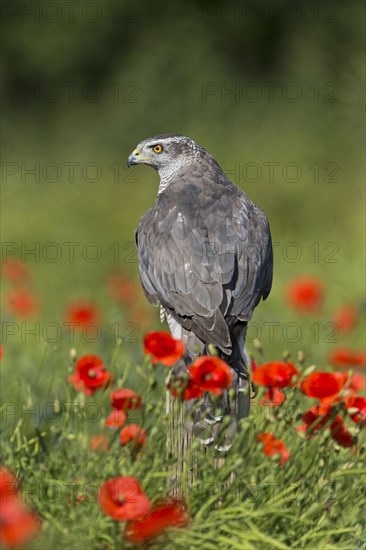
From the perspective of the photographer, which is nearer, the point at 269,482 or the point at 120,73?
the point at 269,482

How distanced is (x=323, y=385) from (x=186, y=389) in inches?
17.9

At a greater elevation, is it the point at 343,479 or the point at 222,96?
the point at 222,96

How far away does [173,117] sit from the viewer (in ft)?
48.6

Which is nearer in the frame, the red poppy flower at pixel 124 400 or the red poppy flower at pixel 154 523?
the red poppy flower at pixel 154 523

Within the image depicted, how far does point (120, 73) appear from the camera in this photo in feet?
51.6

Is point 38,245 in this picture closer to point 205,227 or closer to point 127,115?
point 127,115

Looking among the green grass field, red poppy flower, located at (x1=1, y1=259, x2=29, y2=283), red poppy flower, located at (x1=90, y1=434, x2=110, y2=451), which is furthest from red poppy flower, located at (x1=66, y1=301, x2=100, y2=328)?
red poppy flower, located at (x1=90, y1=434, x2=110, y2=451)

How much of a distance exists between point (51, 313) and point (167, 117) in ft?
23.5

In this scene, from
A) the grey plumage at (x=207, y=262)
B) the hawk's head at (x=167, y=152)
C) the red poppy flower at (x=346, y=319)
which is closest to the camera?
the grey plumage at (x=207, y=262)

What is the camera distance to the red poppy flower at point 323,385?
329 centimetres

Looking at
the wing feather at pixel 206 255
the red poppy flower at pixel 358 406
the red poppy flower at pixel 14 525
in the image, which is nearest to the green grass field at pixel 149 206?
the red poppy flower at pixel 358 406

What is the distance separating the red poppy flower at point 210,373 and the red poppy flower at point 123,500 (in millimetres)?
399

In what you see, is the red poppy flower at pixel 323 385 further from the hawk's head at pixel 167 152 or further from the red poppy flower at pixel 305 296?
the red poppy flower at pixel 305 296

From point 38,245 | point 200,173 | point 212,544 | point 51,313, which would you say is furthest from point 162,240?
point 38,245
